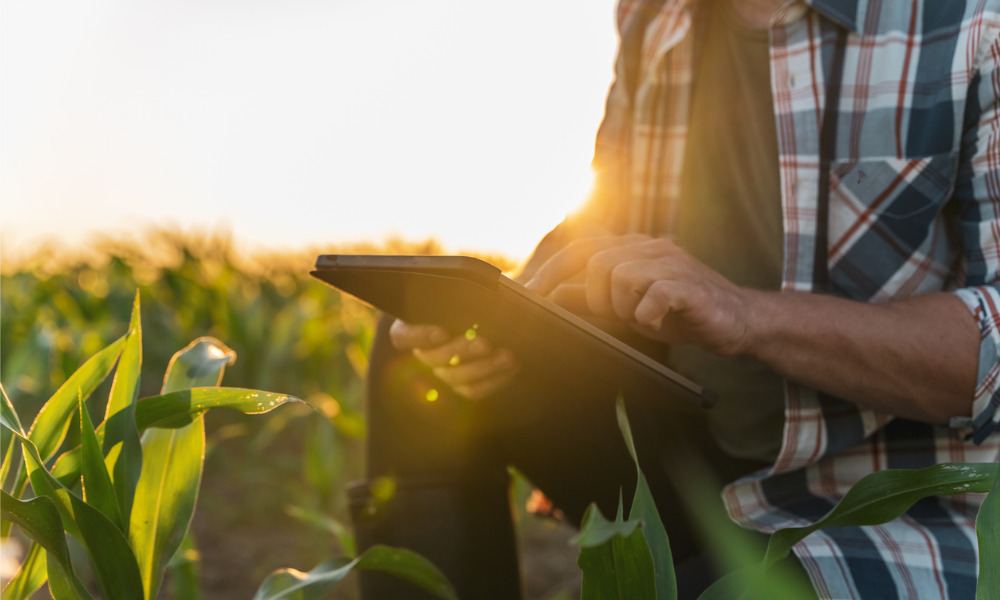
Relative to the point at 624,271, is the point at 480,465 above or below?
below

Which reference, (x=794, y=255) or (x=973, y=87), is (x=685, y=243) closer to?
(x=794, y=255)

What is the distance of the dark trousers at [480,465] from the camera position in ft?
3.43

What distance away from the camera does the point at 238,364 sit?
310cm

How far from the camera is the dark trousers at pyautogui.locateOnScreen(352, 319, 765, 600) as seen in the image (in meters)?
1.05

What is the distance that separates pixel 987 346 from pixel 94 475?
889mm

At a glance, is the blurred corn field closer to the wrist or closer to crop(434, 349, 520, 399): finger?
crop(434, 349, 520, 399): finger

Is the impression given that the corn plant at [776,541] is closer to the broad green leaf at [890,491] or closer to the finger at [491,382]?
the broad green leaf at [890,491]

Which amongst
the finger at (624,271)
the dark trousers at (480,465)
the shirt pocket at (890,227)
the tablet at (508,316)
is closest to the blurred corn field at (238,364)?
the dark trousers at (480,465)

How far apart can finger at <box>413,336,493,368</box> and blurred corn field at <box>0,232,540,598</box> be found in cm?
48

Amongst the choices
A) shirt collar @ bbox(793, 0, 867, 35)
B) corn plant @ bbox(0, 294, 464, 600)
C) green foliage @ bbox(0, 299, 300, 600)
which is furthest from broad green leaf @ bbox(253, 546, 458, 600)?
shirt collar @ bbox(793, 0, 867, 35)

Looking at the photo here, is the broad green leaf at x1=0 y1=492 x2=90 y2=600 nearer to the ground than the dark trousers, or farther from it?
farther from it

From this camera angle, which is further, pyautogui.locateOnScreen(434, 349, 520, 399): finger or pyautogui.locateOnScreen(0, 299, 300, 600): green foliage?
pyautogui.locateOnScreen(434, 349, 520, 399): finger

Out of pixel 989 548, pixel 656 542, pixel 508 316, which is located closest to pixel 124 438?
pixel 508 316

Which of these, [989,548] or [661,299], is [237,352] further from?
[989,548]
